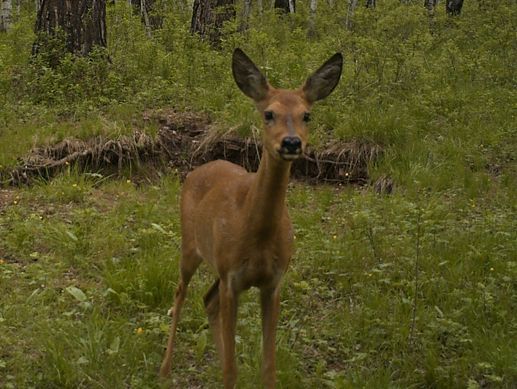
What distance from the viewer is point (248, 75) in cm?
414

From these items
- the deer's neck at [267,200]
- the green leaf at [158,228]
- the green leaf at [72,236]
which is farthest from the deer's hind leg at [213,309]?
the green leaf at [72,236]

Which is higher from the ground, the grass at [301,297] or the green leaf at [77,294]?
the green leaf at [77,294]

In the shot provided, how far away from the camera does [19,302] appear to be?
209 inches

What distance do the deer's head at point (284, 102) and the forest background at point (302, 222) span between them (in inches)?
55.4

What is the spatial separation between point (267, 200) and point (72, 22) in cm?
718

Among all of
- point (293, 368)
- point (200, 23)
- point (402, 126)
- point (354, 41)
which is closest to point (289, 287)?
point (293, 368)

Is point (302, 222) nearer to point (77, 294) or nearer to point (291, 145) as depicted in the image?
point (77, 294)

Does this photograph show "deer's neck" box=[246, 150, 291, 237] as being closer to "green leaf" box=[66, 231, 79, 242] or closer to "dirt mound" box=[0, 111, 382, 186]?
"green leaf" box=[66, 231, 79, 242]

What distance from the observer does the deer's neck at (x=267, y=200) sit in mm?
3893

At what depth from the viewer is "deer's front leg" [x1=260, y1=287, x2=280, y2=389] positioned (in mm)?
4176

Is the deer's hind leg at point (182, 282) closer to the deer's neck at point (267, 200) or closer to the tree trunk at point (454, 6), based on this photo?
the deer's neck at point (267, 200)

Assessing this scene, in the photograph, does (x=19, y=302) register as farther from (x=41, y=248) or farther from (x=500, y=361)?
(x=500, y=361)

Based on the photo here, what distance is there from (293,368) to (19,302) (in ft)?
6.65

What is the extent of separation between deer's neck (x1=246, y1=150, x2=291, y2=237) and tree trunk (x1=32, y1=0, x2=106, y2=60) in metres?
6.92
